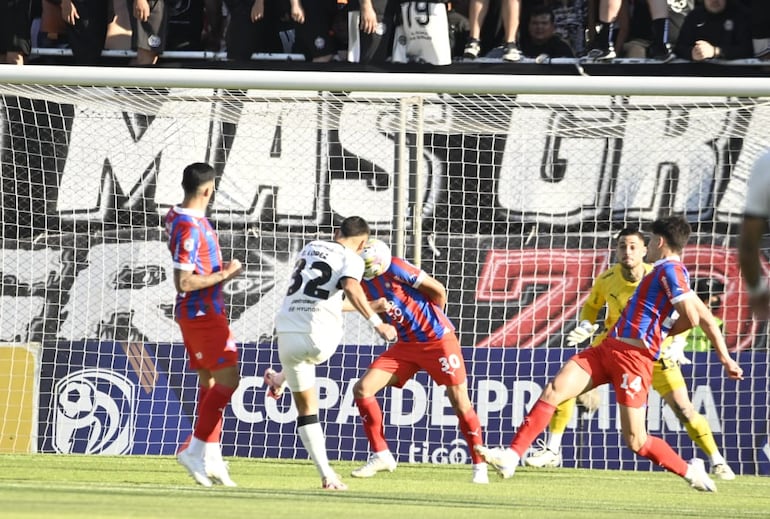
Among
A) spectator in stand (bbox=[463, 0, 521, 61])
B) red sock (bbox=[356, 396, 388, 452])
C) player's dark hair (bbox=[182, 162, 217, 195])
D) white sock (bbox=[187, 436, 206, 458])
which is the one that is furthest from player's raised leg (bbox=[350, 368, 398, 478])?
spectator in stand (bbox=[463, 0, 521, 61])

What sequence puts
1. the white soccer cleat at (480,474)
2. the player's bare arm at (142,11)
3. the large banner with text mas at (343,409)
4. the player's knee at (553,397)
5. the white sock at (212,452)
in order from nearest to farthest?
the white sock at (212,452) < the player's knee at (553,397) < the white soccer cleat at (480,474) < the large banner with text mas at (343,409) < the player's bare arm at (142,11)

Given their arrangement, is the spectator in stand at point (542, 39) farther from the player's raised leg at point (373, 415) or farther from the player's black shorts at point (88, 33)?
the player's raised leg at point (373, 415)

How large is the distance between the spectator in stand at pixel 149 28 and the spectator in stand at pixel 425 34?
7.83 feet

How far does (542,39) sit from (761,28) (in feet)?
7.08

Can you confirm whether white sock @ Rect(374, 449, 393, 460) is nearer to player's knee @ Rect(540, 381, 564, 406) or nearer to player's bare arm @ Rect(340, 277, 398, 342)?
player's knee @ Rect(540, 381, 564, 406)

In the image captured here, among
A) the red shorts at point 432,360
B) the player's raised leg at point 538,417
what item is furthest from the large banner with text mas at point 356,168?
the player's raised leg at point 538,417

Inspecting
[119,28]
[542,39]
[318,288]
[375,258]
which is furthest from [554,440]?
[119,28]

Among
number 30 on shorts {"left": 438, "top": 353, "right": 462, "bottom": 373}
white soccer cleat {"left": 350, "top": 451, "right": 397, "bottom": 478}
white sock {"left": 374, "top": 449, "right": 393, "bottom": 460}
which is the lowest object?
white soccer cleat {"left": 350, "top": 451, "right": 397, "bottom": 478}

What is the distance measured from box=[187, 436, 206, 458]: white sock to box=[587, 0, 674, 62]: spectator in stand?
6205 millimetres

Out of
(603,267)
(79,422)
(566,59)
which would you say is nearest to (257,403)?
(79,422)

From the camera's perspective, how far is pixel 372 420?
A: 9.60m

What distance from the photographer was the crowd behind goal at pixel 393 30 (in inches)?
489

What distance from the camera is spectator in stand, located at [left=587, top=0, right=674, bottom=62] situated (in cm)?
1238

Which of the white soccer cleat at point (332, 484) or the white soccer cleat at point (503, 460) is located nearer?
the white soccer cleat at point (332, 484)
